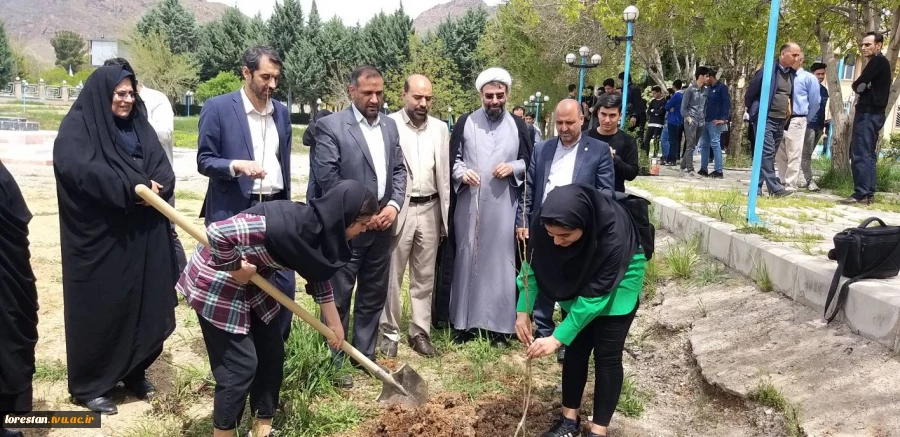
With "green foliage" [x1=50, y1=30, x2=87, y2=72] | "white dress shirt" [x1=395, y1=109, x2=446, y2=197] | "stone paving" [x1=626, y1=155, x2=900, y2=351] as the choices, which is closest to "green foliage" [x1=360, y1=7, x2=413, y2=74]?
"stone paving" [x1=626, y1=155, x2=900, y2=351]

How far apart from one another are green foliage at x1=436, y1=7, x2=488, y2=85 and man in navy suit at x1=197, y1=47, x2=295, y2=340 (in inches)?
1773

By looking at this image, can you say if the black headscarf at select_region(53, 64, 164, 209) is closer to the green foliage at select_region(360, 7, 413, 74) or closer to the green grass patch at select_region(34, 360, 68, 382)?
the green grass patch at select_region(34, 360, 68, 382)

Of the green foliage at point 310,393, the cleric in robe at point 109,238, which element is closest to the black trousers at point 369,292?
the green foliage at point 310,393

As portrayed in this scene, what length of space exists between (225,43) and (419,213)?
158 feet

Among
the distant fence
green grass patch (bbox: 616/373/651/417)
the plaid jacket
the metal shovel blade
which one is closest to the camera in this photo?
the plaid jacket

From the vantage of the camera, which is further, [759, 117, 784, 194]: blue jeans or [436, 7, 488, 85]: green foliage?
[436, 7, 488, 85]: green foliage

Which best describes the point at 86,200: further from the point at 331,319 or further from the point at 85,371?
the point at 331,319

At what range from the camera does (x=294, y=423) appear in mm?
3133

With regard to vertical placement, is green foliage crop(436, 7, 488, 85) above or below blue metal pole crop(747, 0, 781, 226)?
above

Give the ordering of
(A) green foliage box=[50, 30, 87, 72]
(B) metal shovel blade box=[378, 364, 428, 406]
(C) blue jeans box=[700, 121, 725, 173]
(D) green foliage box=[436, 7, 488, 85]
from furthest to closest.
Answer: (A) green foliage box=[50, 30, 87, 72], (D) green foliage box=[436, 7, 488, 85], (C) blue jeans box=[700, 121, 725, 173], (B) metal shovel blade box=[378, 364, 428, 406]

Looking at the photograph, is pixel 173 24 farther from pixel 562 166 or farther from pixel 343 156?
pixel 562 166

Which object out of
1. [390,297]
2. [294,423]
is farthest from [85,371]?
[390,297]

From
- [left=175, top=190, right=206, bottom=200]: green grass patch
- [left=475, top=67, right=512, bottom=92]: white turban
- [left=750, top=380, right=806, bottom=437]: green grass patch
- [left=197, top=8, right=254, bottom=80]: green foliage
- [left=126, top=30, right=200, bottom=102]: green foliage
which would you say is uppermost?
[left=197, top=8, right=254, bottom=80]: green foliage

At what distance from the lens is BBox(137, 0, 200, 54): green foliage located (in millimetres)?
50406
